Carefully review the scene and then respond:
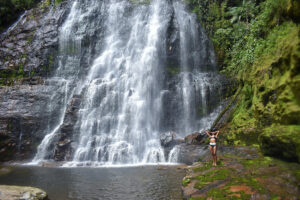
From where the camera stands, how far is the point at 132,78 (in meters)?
19.9

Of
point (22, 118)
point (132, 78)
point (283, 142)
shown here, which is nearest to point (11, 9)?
point (22, 118)

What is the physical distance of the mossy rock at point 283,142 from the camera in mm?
5066

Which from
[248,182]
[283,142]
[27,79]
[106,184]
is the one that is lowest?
[106,184]

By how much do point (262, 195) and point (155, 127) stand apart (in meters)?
13.6

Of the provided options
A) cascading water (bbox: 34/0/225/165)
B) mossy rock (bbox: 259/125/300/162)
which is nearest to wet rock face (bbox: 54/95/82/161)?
cascading water (bbox: 34/0/225/165)

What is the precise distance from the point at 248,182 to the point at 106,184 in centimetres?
567

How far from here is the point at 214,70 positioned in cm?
2034

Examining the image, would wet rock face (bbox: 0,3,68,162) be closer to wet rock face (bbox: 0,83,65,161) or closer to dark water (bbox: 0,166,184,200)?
wet rock face (bbox: 0,83,65,161)

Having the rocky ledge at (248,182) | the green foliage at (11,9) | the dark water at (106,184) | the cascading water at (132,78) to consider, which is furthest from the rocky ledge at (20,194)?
the green foliage at (11,9)

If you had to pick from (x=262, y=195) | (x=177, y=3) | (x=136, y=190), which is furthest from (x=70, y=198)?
(x=177, y=3)

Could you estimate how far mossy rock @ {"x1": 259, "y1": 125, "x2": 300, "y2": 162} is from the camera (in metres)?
5.07

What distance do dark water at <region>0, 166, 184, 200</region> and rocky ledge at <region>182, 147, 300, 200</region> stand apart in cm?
132

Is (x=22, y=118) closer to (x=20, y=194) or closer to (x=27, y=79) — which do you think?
(x=27, y=79)

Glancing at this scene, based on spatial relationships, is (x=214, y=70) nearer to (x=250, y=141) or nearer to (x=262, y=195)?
(x=250, y=141)
